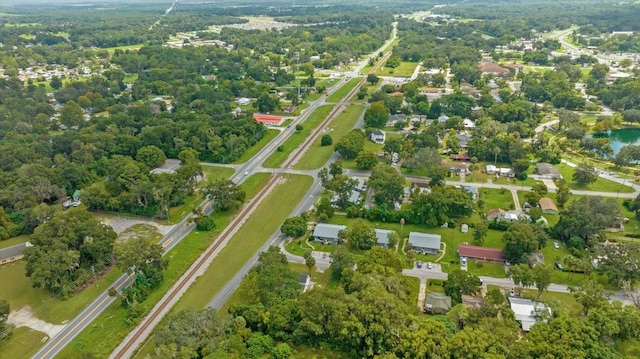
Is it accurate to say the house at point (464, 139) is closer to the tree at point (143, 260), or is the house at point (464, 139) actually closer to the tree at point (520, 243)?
the tree at point (520, 243)

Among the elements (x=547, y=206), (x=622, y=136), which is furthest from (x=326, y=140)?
(x=622, y=136)

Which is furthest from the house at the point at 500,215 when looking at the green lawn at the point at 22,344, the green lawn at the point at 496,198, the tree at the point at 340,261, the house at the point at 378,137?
the green lawn at the point at 22,344

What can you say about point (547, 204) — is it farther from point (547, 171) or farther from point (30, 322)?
point (30, 322)

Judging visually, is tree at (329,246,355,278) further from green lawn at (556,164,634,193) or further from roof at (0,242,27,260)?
green lawn at (556,164,634,193)

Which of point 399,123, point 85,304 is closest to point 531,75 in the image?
point 399,123

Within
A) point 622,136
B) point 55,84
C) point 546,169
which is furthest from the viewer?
point 55,84

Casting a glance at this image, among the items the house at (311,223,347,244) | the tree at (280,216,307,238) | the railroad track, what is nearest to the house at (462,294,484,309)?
the house at (311,223,347,244)
